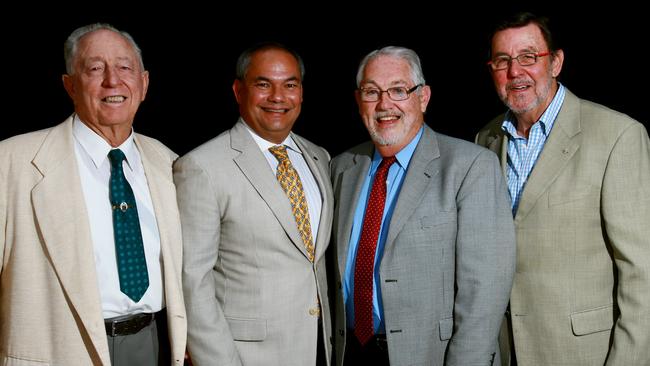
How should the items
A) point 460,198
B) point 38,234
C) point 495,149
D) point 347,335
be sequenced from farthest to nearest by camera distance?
point 495,149, point 347,335, point 460,198, point 38,234

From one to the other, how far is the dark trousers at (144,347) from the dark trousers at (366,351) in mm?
733

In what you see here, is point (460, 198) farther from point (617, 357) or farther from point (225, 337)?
point (225, 337)

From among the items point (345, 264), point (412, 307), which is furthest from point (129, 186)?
point (412, 307)

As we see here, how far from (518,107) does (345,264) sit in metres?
0.99

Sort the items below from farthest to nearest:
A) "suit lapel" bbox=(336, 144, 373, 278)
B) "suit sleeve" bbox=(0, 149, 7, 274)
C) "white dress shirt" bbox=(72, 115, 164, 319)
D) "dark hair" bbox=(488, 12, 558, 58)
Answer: "dark hair" bbox=(488, 12, 558, 58) < "suit lapel" bbox=(336, 144, 373, 278) < "white dress shirt" bbox=(72, 115, 164, 319) < "suit sleeve" bbox=(0, 149, 7, 274)

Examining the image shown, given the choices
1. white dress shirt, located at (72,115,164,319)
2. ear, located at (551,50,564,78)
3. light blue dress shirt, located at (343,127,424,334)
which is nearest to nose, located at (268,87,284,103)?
light blue dress shirt, located at (343,127,424,334)

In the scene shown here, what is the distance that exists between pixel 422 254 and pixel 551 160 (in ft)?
2.15

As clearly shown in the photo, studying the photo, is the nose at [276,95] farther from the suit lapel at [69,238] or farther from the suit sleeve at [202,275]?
the suit lapel at [69,238]

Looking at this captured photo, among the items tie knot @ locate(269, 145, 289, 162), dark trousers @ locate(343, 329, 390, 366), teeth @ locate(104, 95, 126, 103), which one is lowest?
dark trousers @ locate(343, 329, 390, 366)

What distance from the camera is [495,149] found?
10.2 feet

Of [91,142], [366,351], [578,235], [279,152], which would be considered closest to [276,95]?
[279,152]

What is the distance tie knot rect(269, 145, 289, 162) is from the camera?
3.01 metres

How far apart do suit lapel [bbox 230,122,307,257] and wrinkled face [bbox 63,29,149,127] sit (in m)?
0.46

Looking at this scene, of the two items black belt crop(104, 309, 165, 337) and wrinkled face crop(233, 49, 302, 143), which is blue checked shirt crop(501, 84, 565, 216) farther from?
black belt crop(104, 309, 165, 337)
